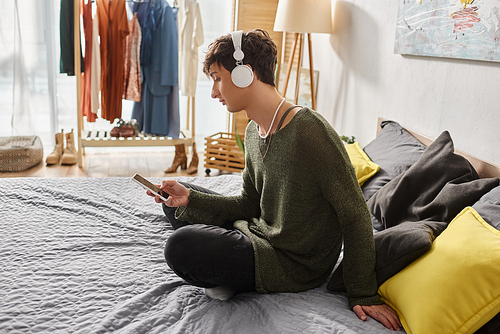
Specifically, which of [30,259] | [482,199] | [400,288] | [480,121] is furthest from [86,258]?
[480,121]

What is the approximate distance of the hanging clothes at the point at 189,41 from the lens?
3723mm

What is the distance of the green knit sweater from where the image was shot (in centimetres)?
122

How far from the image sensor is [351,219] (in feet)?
3.97

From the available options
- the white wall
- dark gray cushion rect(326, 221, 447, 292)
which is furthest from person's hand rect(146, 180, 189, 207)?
the white wall

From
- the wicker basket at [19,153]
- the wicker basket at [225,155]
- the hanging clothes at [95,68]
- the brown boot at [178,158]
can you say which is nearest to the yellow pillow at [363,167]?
the wicker basket at [225,155]

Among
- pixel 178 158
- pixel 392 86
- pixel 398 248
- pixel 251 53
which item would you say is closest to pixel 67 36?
pixel 178 158

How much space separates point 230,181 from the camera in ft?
7.47

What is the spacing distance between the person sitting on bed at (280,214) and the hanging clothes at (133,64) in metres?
2.41

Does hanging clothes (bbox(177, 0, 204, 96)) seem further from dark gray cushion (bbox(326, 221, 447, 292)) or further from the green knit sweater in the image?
dark gray cushion (bbox(326, 221, 447, 292))

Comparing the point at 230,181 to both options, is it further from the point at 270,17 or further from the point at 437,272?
the point at 270,17

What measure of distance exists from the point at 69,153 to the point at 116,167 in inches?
16.0

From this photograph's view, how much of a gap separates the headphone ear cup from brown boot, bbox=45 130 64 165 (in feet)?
9.64

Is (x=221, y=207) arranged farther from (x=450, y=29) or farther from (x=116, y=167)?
(x=116, y=167)

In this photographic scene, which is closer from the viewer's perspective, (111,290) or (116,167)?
(111,290)
